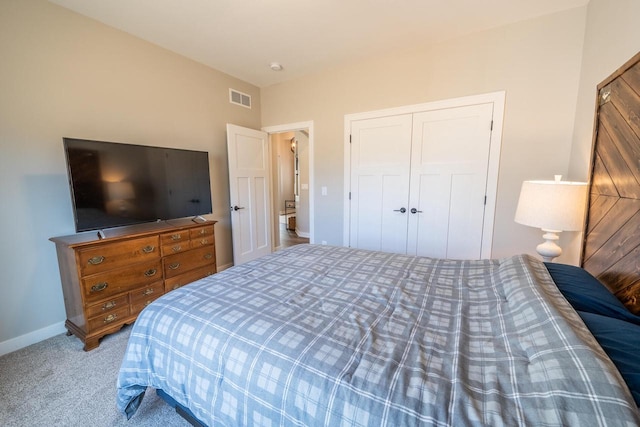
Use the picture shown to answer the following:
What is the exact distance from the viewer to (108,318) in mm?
2062

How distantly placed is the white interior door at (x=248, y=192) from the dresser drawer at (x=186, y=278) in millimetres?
683

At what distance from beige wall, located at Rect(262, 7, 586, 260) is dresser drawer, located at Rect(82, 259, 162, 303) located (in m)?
2.65

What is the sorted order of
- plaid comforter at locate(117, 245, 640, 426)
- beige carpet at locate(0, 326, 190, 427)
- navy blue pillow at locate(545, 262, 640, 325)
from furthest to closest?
beige carpet at locate(0, 326, 190, 427), navy blue pillow at locate(545, 262, 640, 325), plaid comforter at locate(117, 245, 640, 426)

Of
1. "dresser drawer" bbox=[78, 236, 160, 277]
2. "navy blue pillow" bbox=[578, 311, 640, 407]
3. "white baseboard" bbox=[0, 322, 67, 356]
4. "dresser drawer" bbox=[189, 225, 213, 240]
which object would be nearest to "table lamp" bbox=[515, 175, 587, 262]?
"navy blue pillow" bbox=[578, 311, 640, 407]

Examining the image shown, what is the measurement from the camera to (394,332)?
103 cm

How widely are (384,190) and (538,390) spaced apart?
2623mm

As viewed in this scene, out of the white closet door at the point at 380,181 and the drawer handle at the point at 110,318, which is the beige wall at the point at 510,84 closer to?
the white closet door at the point at 380,181

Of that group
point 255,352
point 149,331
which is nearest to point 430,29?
point 255,352

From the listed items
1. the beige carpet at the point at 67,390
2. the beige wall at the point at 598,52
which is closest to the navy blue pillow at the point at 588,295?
the beige wall at the point at 598,52

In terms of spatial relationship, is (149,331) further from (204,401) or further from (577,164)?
(577,164)

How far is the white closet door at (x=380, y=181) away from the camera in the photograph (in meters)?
3.04

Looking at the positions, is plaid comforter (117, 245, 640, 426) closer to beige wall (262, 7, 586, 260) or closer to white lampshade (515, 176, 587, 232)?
white lampshade (515, 176, 587, 232)

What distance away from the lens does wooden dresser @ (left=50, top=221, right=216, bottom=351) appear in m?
1.93

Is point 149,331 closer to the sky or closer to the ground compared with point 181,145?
closer to the ground
